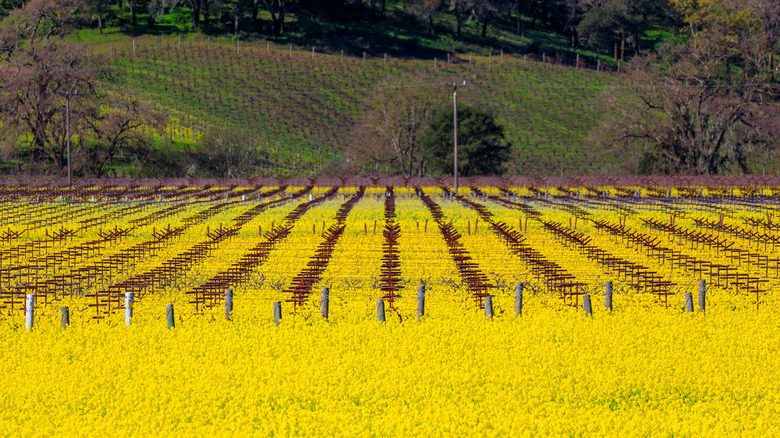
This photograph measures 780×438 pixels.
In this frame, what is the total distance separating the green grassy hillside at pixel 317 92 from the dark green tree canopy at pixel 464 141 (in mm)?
12177

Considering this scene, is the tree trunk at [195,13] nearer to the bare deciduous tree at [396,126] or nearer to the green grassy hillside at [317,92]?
the green grassy hillside at [317,92]

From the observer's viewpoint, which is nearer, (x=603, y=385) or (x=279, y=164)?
(x=603, y=385)

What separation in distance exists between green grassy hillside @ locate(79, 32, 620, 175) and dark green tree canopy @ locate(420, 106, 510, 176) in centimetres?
1218

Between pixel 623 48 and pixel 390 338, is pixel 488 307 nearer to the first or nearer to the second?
pixel 390 338

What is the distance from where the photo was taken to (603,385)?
1845 centimetres

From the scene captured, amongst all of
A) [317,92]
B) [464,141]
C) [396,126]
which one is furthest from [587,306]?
[317,92]

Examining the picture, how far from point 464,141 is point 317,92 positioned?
4070 cm

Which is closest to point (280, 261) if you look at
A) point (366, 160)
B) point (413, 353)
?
point (413, 353)

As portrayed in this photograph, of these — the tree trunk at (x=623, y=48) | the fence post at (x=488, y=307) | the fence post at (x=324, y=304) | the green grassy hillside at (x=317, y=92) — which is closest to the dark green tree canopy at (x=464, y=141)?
the green grassy hillside at (x=317, y=92)

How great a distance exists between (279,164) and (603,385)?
300ft

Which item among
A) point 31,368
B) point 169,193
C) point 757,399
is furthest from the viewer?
point 169,193

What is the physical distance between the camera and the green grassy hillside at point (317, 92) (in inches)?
4441

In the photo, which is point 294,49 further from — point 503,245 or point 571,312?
point 571,312

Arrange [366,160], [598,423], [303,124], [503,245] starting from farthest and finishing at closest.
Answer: [303,124]
[366,160]
[503,245]
[598,423]
